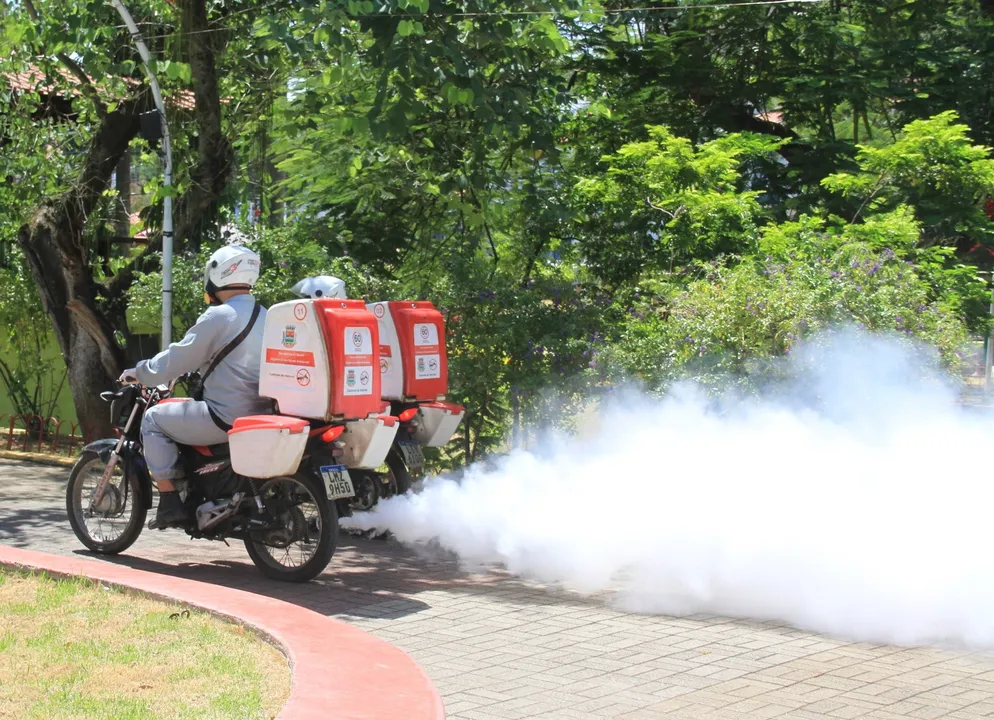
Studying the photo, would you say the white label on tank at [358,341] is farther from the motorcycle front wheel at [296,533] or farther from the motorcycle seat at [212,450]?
the motorcycle seat at [212,450]

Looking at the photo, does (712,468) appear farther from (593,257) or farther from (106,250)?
(106,250)

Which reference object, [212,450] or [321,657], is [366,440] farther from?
[321,657]

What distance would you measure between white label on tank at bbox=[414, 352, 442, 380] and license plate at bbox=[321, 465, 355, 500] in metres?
1.57

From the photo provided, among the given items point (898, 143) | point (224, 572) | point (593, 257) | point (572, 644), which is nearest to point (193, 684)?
point (572, 644)

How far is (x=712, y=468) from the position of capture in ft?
25.2

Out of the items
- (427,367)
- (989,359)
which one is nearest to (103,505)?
(427,367)

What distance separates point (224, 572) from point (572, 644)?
273cm

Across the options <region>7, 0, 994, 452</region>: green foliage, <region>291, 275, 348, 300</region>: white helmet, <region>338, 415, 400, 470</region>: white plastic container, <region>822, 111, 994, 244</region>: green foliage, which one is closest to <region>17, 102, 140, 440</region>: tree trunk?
<region>7, 0, 994, 452</region>: green foliage

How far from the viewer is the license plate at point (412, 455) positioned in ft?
28.4

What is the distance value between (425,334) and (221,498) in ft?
6.56

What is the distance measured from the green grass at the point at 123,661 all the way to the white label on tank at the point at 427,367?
298 cm

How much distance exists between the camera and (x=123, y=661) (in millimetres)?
5125

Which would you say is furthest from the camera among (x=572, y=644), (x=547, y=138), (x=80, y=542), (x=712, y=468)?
(x=547, y=138)

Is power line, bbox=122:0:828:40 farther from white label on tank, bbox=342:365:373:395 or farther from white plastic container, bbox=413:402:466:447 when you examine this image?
white label on tank, bbox=342:365:373:395
